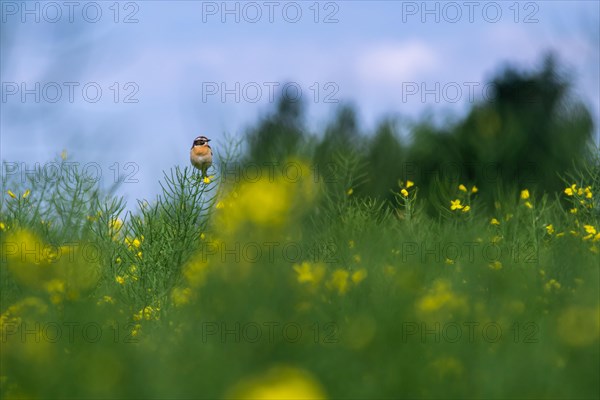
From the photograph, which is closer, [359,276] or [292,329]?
[292,329]

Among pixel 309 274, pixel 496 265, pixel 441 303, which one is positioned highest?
pixel 309 274

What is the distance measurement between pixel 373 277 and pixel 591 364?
152 cm

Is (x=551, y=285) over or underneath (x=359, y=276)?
underneath

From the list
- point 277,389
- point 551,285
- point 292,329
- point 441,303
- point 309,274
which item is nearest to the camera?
point 277,389

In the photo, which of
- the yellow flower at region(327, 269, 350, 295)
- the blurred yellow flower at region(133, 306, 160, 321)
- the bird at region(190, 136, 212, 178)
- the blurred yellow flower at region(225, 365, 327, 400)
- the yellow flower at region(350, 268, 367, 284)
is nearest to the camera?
the blurred yellow flower at region(225, 365, 327, 400)

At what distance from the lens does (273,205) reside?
3771mm

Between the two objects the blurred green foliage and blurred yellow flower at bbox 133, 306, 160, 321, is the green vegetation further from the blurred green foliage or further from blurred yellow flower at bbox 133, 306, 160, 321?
the blurred green foliage

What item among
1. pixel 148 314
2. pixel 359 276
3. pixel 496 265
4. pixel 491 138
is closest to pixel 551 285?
pixel 496 265

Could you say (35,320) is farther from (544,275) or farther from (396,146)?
(396,146)

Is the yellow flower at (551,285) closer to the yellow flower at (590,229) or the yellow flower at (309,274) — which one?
the yellow flower at (590,229)

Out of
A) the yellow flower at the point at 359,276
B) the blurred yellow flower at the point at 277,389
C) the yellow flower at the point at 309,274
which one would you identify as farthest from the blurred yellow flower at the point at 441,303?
the blurred yellow flower at the point at 277,389

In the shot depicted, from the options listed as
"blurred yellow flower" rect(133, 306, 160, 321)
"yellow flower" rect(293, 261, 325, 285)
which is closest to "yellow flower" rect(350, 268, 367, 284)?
"yellow flower" rect(293, 261, 325, 285)

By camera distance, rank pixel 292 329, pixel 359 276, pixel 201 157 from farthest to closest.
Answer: pixel 201 157 < pixel 359 276 < pixel 292 329

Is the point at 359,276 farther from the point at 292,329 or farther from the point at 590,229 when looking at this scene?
the point at 590,229
